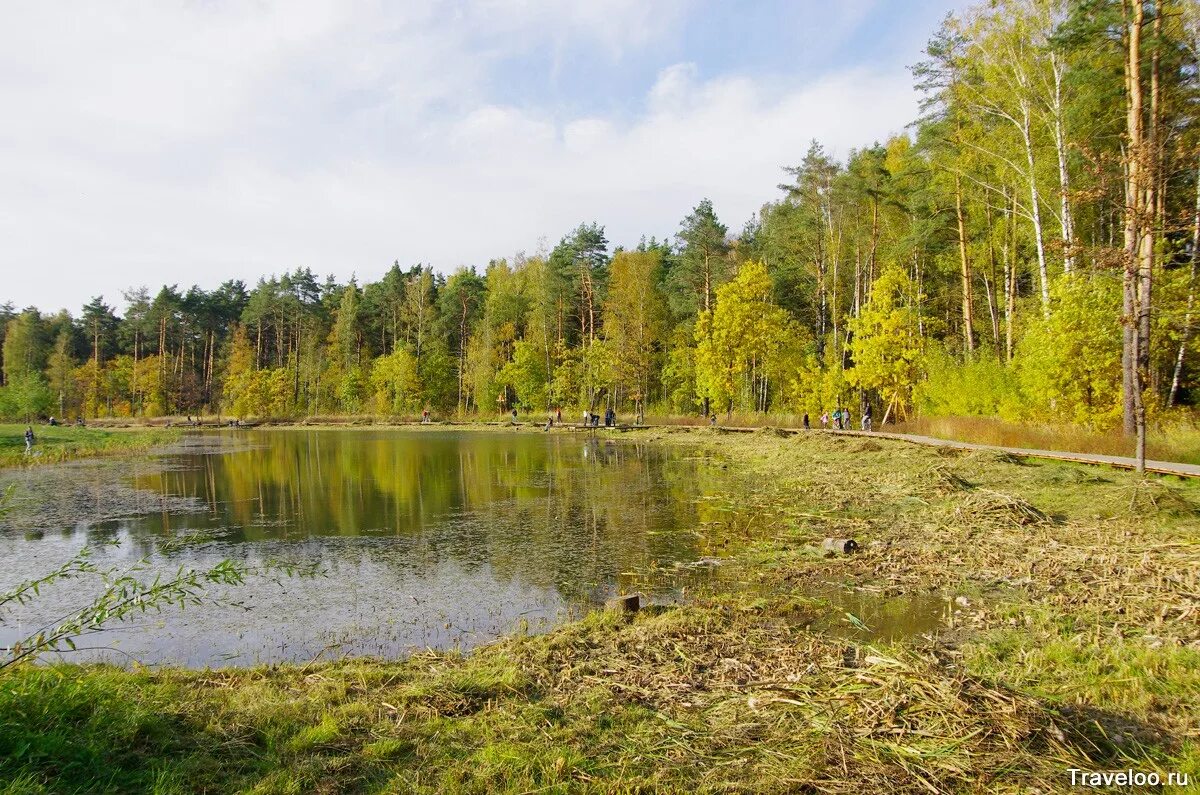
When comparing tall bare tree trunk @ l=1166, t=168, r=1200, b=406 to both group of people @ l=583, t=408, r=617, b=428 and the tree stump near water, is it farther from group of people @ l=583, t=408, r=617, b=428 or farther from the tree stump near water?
group of people @ l=583, t=408, r=617, b=428

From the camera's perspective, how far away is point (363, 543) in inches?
538

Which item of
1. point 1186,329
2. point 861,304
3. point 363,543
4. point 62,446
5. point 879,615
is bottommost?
point 363,543

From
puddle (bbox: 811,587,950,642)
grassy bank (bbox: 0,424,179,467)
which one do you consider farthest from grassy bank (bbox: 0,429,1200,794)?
grassy bank (bbox: 0,424,179,467)

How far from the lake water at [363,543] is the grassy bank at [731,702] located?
1.51 metres

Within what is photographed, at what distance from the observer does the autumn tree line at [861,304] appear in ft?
60.9

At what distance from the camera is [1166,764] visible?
163 inches

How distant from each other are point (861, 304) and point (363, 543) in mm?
38265

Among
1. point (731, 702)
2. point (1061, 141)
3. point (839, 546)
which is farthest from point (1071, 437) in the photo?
point (731, 702)

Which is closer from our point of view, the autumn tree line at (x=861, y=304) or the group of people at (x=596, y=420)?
the autumn tree line at (x=861, y=304)

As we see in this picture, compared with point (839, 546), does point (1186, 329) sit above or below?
above

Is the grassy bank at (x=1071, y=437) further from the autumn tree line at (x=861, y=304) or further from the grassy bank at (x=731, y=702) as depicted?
the grassy bank at (x=731, y=702)

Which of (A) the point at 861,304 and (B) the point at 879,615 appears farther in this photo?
(A) the point at 861,304

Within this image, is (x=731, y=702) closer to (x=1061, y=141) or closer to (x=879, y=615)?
(x=879, y=615)

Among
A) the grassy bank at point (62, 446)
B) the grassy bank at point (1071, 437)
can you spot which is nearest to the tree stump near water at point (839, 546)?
the grassy bank at point (1071, 437)
